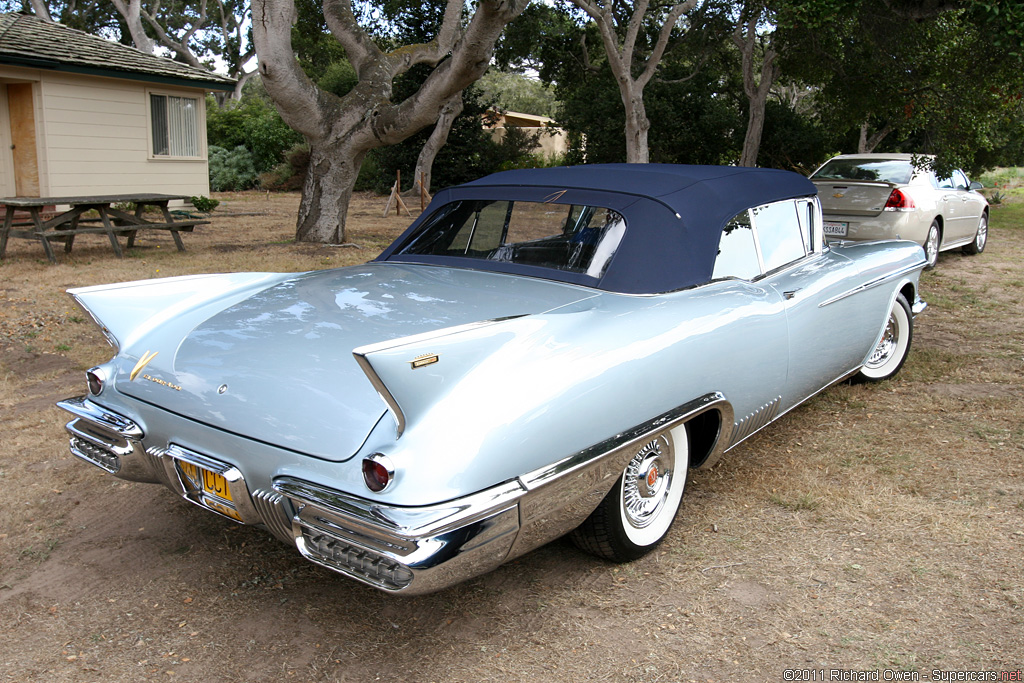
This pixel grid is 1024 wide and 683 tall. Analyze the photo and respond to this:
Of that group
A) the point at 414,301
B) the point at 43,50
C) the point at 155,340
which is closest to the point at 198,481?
the point at 155,340

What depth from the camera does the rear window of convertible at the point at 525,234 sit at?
332 centimetres

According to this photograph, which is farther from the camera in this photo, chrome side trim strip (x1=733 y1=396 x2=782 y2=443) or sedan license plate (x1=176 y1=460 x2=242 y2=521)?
chrome side trim strip (x1=733 y1=396 x2=782 y2=443)

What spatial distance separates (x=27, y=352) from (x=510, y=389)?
5.01 metres

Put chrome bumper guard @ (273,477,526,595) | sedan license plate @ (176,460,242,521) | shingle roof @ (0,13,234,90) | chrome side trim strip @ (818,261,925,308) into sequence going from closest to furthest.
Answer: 1. chrome bumper guard @ (273,477,526,595)
2. sedan license plate @ (176,460,242,521)
3. chrome side trim strip @ (818,261,925,308)
4. shingle roof @ (0,13,234,90)

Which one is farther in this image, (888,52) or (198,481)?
(888,52)

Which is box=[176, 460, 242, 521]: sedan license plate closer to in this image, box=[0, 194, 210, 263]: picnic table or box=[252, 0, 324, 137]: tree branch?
box=[252, 0, 324, 137]: tree branch

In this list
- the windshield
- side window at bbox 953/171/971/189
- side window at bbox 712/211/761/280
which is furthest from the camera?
side window at bbox 953/171/971/189

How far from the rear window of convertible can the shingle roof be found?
12.3 metres

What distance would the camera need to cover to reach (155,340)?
2992 millimetres

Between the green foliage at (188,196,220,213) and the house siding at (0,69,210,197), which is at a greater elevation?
the house siding at (0,69,210,197)

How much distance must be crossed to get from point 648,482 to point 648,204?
3.79ft

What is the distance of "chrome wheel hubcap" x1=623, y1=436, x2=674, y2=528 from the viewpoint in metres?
2.94

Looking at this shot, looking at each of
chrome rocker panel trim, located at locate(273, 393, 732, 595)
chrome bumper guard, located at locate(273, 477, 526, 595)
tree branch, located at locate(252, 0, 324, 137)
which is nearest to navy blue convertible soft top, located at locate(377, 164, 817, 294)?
chrome rocker panel trim, located at locate(273, 393, 732, 595)

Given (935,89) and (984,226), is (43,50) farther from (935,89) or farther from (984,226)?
(984,226)
